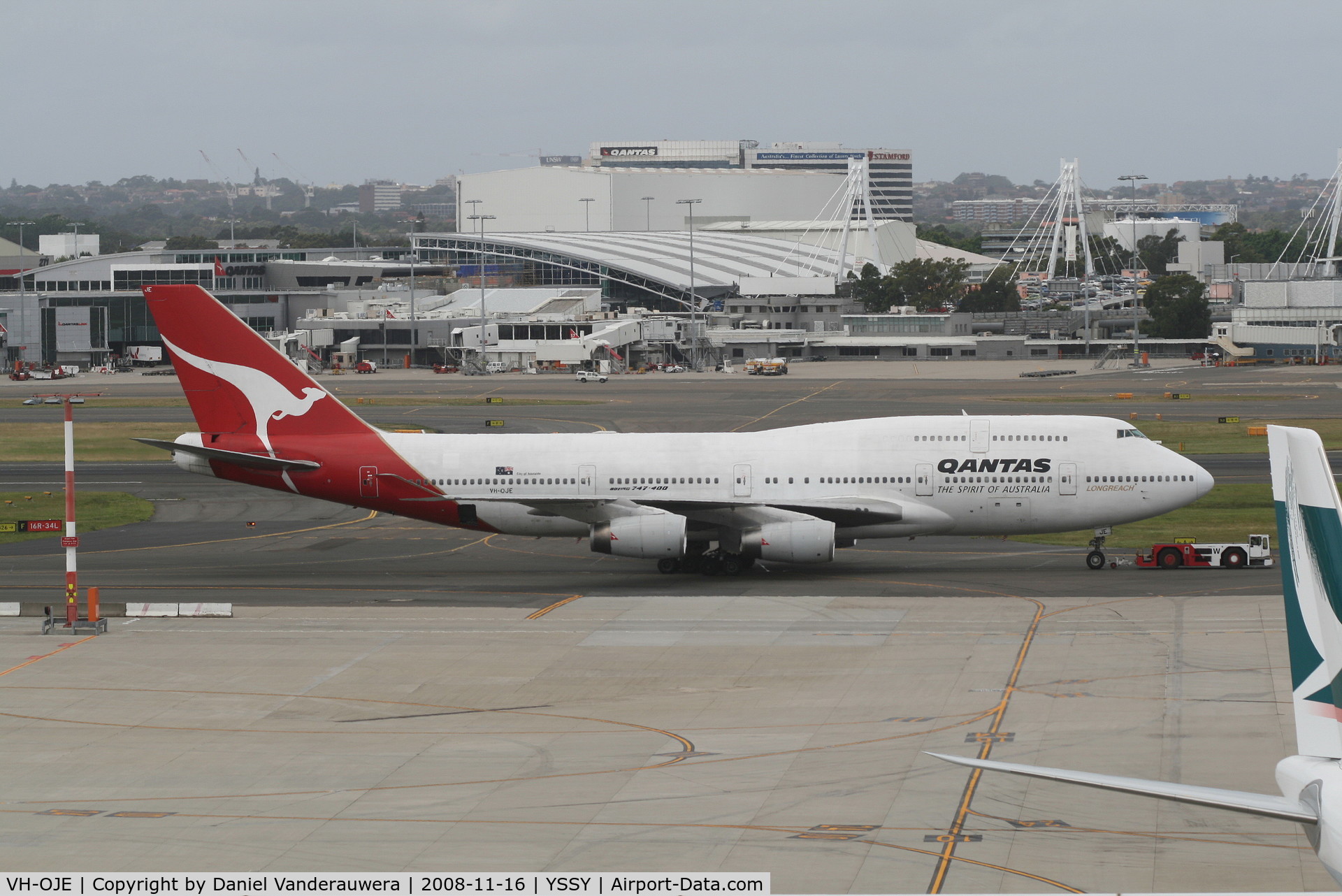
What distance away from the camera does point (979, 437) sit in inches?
1790

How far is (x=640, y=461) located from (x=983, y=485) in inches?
432

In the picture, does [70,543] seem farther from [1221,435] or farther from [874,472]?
[1221,435]

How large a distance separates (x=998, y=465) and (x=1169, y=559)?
635 centimetres

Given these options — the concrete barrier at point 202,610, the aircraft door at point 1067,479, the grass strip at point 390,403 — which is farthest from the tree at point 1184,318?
the concrete barrier at point 202,610

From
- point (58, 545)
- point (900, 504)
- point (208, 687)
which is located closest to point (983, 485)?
point (900, 504)

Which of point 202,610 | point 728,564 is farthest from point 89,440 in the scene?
point 728,564

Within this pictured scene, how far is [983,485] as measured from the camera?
45.1m

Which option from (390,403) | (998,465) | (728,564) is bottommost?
(728,564)

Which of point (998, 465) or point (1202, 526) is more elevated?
point (998, 465)

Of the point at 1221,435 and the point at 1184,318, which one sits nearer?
the point at 1221,435

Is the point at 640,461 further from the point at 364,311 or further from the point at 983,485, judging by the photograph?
the point at 364,311

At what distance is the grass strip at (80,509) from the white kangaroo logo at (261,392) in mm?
13906

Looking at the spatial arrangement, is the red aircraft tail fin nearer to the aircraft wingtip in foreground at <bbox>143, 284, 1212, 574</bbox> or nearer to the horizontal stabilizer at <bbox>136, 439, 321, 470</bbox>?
the aircraft wingtip in foreground at <bbox>143, 284, 1212, 574</bbox>

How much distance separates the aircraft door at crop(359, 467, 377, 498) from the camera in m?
46.2
